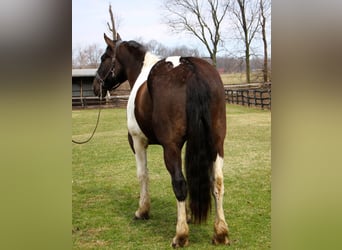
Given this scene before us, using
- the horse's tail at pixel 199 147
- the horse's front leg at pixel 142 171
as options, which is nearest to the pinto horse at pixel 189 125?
the horse's tail at pixel 199 147

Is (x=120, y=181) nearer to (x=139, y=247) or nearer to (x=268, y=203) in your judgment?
(x=139, y=247)

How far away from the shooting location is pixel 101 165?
1782 millimetres

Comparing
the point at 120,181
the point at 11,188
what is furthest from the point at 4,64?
the point at 120,181

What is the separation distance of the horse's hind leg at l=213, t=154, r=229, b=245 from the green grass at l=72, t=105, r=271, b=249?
1.7 inches

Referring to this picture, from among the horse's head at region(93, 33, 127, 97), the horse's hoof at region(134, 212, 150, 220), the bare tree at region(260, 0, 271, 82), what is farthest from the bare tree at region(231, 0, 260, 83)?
the horse's hoof at region(134, 212, 150, 220)

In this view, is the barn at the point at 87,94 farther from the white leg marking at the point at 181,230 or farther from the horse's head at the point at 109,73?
the white leg marking at the point at 181,230

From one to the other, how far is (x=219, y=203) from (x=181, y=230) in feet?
0.70

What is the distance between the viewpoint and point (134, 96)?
5.83ft

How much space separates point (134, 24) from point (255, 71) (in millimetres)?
591

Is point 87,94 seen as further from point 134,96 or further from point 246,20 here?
point 246,20

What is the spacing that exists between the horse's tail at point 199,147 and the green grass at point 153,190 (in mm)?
181

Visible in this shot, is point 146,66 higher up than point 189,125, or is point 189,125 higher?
point 146,66

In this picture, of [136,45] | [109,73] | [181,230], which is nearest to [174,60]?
[136,45]

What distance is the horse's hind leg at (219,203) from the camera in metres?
1.61
